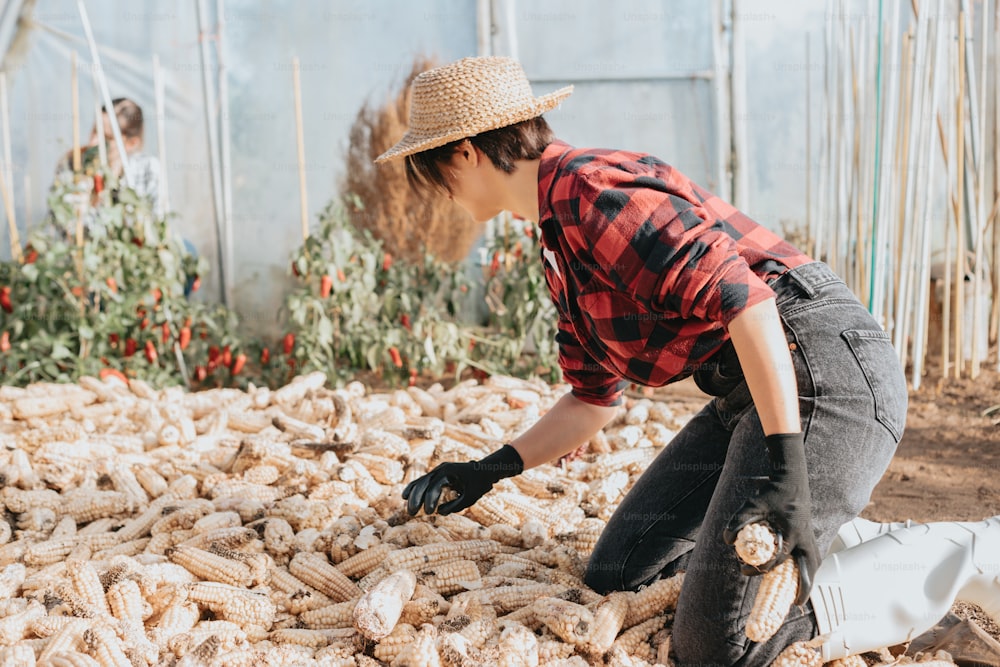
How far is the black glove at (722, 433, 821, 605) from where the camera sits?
66.8 inches

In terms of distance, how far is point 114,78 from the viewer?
6.09 meters

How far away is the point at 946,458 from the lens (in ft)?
11.5

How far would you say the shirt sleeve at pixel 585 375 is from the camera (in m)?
2.37

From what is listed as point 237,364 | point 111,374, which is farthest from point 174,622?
point 237,364

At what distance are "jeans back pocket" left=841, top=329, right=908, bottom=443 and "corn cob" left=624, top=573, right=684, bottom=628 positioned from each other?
61 cm

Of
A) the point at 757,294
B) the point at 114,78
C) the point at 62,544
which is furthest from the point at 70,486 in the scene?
the point at 114,78

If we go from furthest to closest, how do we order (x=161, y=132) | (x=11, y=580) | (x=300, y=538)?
1. (x=161, y=132)
2. (x=300, y=538)
3. (x=11, y=580)

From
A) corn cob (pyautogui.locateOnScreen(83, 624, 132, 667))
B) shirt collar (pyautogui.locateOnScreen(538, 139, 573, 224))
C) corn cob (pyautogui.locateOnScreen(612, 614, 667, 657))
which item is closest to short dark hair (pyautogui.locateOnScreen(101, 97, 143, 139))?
corn cob (pyautogui.locateOnScreen(83, 624, 132, 667))

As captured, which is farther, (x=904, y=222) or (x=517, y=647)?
(x=904, y=222)

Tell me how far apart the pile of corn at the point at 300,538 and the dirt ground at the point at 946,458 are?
0.85 m

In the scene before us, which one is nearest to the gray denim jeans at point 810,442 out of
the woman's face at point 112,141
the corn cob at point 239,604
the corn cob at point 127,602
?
the corn cob at point 239,604

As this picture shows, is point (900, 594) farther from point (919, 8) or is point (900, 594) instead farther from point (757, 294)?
point (919, 8)

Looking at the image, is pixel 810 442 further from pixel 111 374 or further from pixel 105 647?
pixel 111 374

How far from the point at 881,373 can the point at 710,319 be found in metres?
0.44
